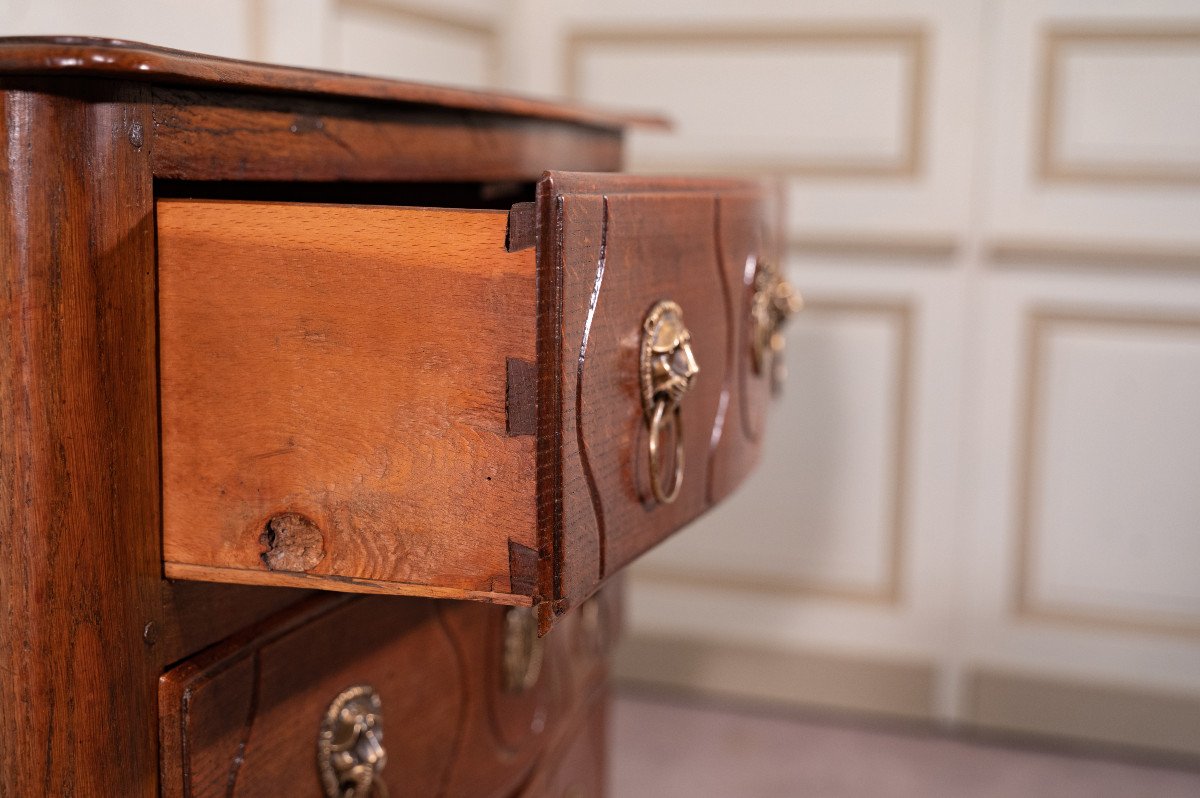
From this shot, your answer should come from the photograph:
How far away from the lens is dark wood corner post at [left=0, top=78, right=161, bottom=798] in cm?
44

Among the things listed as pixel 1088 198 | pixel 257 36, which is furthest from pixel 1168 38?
pixel 257 36

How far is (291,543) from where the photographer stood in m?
0.46

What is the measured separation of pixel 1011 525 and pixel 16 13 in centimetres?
122

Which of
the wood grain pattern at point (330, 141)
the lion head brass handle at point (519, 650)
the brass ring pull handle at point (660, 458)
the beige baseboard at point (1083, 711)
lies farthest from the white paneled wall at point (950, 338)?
the brass ring pull handle at point (660, 458)

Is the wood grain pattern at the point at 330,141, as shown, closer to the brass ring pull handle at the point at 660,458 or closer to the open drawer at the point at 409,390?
the open drawer at the point at 409,390

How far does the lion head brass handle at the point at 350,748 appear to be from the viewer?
1.87ft

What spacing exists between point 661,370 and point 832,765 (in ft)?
3.42

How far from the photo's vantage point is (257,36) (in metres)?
0.90

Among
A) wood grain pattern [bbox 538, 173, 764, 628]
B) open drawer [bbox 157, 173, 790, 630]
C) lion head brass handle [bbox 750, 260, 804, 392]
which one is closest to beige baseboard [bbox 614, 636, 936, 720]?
lion head brass handle [bbox 750, 260, 804, 392]

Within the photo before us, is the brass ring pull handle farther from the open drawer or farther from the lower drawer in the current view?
the lower drawer

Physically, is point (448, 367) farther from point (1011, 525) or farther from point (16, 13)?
point (1011, 525)

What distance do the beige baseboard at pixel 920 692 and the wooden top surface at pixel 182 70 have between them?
43.9 inches

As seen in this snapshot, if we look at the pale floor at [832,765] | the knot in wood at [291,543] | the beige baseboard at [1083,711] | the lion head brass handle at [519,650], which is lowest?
the pale floor at [832,765]

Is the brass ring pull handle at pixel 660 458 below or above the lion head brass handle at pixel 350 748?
above
